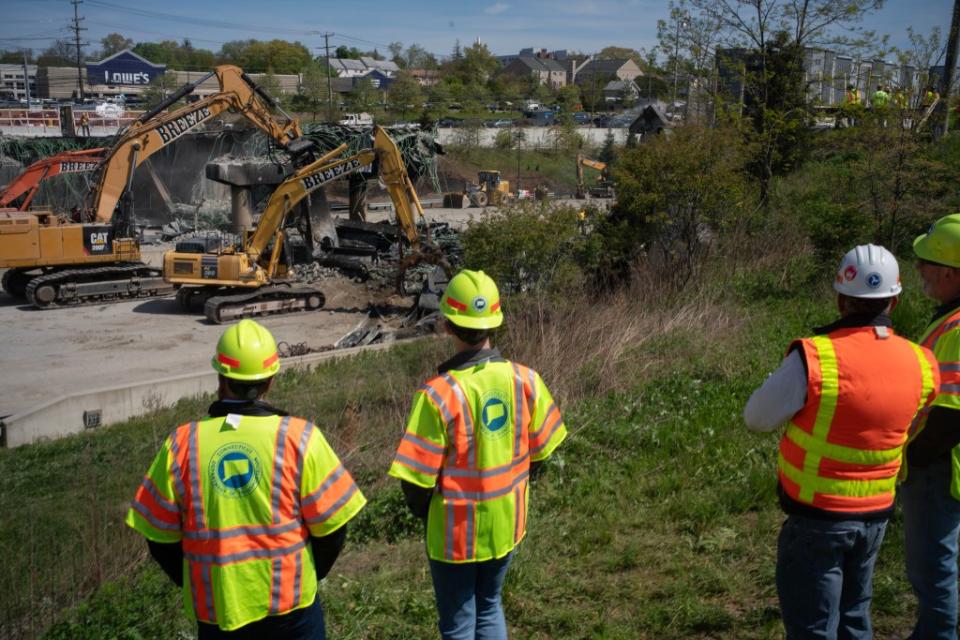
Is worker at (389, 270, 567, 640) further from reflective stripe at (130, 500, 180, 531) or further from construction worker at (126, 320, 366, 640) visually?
reflective stripe at (130, 500, 180, 531)

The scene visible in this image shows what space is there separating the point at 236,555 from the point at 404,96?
6025 centimetres

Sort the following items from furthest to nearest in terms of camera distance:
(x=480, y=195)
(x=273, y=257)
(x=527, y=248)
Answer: (x=480, y=195) < (x=273, y=257) < (x=527, y=248)

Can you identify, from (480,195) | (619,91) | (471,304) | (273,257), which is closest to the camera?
(471,304)

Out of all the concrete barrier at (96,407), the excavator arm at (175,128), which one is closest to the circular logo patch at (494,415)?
the concrete barrier at (96,407)

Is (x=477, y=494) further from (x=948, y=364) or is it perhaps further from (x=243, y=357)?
(x=948, y=364)

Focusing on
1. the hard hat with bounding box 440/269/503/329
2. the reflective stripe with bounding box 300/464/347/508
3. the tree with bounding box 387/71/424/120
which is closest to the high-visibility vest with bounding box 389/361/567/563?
the hard hat with bounding box 440/269/503/329

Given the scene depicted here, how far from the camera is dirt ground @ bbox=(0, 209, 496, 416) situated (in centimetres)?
1362

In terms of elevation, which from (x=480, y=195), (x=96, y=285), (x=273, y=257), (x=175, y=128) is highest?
(x=175, y=128)

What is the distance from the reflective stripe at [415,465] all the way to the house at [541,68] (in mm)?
118556

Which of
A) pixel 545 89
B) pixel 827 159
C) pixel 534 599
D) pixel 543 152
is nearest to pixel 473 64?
pixel 545 89

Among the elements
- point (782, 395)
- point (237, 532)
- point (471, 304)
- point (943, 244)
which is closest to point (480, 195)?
point (943, 244)

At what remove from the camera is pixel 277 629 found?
10.5 ft

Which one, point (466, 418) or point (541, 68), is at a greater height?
point (541, 68)

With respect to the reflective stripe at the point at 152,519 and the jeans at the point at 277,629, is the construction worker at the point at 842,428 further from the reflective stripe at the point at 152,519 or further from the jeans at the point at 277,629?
the reflective stripe at the point at 152,519
